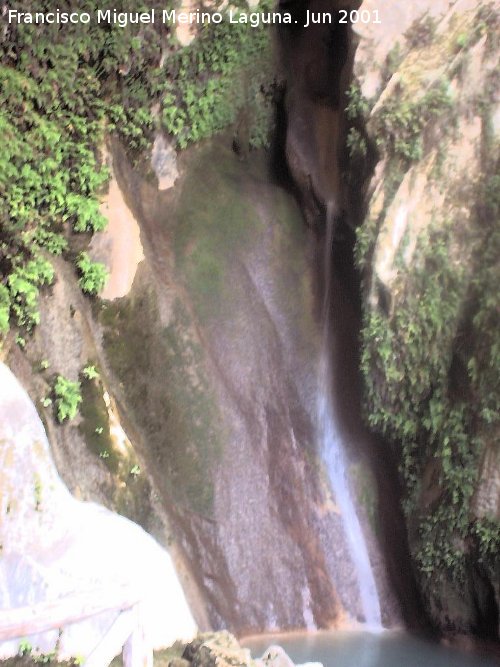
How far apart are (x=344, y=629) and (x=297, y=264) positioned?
5143 mm

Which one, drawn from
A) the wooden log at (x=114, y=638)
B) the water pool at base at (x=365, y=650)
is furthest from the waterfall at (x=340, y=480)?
the wooden log at (x=114, y=638)

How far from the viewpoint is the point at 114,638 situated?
3678 mm

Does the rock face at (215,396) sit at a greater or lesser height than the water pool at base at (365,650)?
greater

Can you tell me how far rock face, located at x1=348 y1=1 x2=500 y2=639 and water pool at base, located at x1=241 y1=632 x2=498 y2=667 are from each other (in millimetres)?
387

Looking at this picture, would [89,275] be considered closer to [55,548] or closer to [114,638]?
[55,548]

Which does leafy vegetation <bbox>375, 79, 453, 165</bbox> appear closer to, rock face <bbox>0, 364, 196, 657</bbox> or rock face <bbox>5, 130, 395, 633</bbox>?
rock face <bbox>5, 130, 395, 633</bbox>

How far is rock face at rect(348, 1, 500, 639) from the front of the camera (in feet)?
23.6

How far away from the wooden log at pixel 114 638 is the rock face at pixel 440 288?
4602mm

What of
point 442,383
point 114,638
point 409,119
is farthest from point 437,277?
point 114,638

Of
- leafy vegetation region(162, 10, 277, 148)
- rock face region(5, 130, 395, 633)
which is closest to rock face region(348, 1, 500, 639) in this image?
rock face region(5, 130, 395, 633)

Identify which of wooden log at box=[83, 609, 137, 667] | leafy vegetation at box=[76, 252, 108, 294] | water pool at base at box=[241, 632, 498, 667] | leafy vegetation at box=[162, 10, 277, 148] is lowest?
water pool at base at box=[241, 632, 498, 667]

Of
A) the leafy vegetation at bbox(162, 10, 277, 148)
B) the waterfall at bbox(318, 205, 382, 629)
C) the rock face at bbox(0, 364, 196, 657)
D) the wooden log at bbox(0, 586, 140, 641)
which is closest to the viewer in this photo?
the wooden log at bbox(0, 586, 140, 641)

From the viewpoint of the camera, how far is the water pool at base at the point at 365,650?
6.98 m

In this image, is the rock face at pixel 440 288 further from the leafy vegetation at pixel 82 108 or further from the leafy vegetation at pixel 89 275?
the leafy vegetation at pixel 89 275
